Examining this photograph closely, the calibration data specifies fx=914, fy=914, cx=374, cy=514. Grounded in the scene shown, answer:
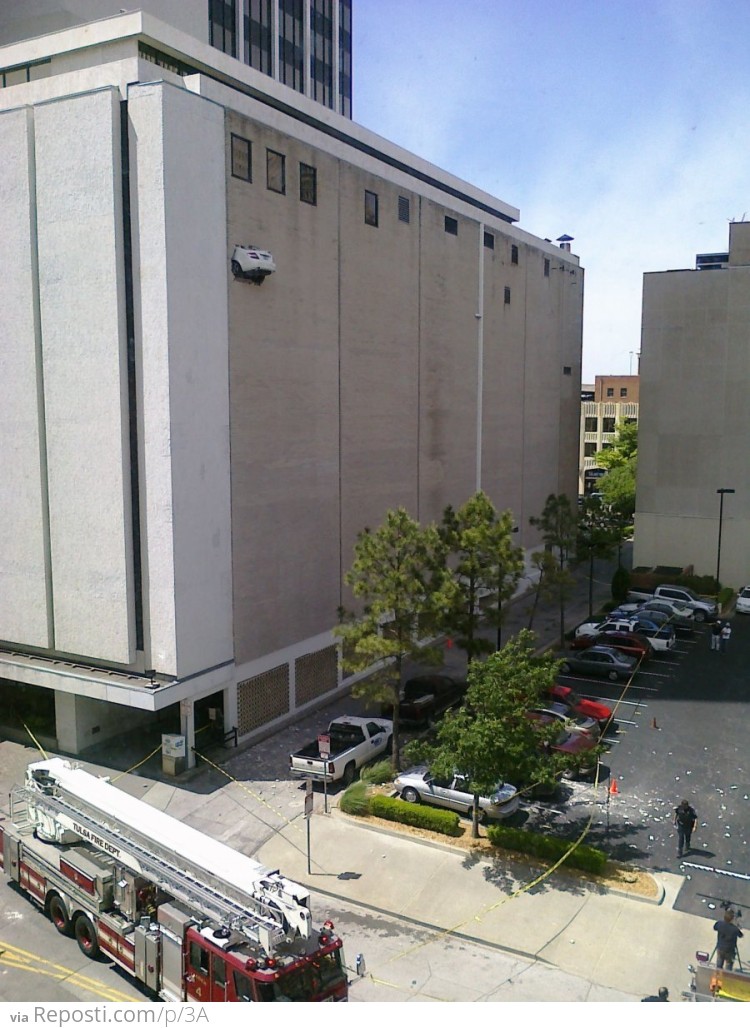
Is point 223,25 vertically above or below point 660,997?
above

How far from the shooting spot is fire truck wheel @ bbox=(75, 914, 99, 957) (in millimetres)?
15766

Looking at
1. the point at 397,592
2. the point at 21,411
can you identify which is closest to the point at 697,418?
the point at 397,592

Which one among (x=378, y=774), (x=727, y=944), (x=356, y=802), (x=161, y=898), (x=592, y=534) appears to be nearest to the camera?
(x=161, y=898)

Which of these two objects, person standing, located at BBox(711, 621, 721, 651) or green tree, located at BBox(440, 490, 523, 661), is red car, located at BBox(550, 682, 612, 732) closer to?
green tree, located at BBox(440, 490, 523, 661)

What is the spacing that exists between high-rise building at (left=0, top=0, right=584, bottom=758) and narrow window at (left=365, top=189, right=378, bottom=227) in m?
0.08

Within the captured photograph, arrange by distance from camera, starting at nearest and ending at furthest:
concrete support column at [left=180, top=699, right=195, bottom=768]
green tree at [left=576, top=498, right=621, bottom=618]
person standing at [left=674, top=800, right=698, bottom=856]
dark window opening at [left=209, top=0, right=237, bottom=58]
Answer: person standing at [left=674, top=800, right=698, bottom=856]
concrete support column at [left=180, top=699, right=195, bottom=768]
green tree at [left=576, top=498, right=621, bottom=618]
dark window opening at [left=209, top=0, right=237, bottom=58]

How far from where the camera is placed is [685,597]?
144ft

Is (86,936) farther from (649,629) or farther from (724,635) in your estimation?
(724,635)

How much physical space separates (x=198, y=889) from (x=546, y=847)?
8.67 meters

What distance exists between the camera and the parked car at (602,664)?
3256 cm

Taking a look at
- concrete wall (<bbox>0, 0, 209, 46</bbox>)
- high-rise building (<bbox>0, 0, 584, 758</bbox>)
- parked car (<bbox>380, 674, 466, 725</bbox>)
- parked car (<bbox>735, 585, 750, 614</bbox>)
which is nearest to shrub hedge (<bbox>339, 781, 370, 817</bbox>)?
high-rise building (<bbox>0, 0, 584, 758</bbox>)

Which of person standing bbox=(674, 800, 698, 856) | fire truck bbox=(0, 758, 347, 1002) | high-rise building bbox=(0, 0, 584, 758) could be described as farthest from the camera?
high-rise building bbox=(0, 0, 584, 758)

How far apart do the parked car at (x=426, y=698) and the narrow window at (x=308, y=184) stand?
15751 millimetres

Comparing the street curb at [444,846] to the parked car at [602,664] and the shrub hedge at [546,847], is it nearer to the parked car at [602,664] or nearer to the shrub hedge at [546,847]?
the shrub hedge at [546,847]
